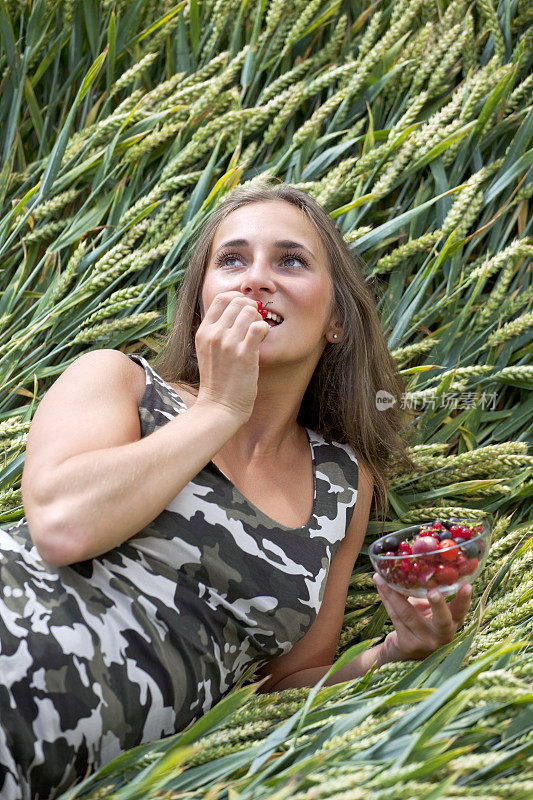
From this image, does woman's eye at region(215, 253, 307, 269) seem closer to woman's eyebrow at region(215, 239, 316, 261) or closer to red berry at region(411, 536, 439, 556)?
woman's eyebrow at region(215, 239, 316, 261)

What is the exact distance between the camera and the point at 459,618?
3.86 ft

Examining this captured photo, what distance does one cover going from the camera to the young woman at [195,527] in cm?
103

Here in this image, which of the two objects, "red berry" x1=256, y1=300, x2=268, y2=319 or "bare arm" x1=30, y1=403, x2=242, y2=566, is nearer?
"bare arm" x1=30, y1=403, x2=242, y2=566

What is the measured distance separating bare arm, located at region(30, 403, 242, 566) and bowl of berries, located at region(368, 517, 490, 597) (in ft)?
0.96

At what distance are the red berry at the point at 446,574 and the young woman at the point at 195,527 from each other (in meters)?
0.05

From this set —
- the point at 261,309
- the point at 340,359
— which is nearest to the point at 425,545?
the point at 261,309

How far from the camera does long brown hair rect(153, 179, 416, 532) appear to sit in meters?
1.49

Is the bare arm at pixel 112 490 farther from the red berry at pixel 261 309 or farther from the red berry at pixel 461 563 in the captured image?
the red berry at pixel 461 563

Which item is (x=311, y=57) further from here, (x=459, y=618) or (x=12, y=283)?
(x=459, y=618)

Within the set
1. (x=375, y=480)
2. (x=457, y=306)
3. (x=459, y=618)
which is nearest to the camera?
(x=459, y=618)

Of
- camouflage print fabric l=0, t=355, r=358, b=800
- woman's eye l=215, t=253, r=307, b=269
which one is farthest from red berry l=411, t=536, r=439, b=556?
woman's eye l=215, t=253, r=307, b=269

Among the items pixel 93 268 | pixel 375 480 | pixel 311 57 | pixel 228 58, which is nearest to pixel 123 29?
pixel 228 58

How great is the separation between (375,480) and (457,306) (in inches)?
18.5

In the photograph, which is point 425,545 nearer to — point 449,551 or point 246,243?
point 449,551
